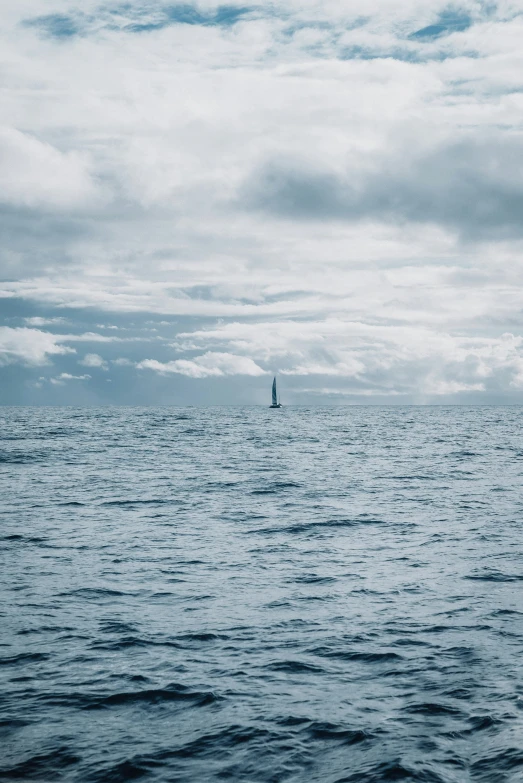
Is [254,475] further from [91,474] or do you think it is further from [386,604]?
[386,604]

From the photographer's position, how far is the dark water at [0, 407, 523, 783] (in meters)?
11.8

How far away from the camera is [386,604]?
67.2 ft

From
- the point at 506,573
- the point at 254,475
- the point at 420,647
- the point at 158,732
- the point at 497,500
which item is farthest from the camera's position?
the point at 254,475

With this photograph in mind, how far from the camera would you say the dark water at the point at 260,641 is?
11766mm

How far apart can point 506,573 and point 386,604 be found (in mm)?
5886

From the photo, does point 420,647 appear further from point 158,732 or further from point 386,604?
point 158,732

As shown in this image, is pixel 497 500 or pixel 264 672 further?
pixel 497 500

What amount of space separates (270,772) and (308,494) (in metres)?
34.7

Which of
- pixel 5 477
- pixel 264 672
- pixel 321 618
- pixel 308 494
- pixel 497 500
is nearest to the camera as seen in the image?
pixel 264 672

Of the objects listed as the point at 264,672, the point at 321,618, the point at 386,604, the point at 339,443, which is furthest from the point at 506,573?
the point at 339,443

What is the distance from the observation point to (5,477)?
5184 centimetres

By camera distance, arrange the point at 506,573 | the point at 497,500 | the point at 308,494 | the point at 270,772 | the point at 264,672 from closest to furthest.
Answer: the point at 270,772 → the point at 264,672 → the point at 506,573 → the point at 497,500 → the point at 308,494

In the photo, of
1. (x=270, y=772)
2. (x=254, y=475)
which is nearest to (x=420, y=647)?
(x=270, y=772)

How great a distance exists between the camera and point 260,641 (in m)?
17.3
